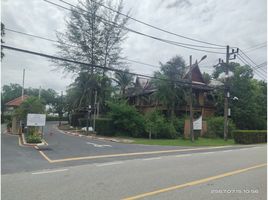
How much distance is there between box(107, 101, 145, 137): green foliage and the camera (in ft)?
97.1

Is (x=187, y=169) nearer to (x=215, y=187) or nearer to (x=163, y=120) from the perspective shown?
(x=215, y=187)

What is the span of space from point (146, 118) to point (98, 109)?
410 inches

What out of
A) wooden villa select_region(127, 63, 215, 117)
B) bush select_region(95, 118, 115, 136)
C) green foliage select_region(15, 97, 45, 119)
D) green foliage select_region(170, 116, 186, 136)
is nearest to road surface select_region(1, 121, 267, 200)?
green foliage select_region(15, 97, 45, 119)

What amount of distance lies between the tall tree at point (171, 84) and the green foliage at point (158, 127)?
3.41m

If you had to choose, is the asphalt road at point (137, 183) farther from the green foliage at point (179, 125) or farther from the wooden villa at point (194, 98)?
the wooden villa at point (194, 98)

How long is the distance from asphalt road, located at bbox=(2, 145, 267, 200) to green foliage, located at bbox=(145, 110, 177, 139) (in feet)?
61.0

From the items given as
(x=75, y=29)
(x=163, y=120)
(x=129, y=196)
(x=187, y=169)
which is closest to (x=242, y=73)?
(x=163, y=120)

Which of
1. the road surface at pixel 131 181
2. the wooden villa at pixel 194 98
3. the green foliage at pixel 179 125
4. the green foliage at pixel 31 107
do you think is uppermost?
the wooden villa at pixel 194 98

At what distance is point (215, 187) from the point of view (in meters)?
7.24

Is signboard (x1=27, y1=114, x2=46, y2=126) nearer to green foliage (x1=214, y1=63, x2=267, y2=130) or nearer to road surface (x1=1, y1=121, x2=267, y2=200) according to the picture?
road surface (x1=1, y1=121, x2=267, y2=200)

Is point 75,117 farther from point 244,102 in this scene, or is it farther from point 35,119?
point 35,119

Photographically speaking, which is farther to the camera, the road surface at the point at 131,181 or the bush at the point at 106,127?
the bush at the point at 106,127

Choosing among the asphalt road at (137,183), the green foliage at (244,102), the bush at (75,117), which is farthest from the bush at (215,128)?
the asphalt road at (137,183)

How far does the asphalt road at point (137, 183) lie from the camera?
6.41 metres
